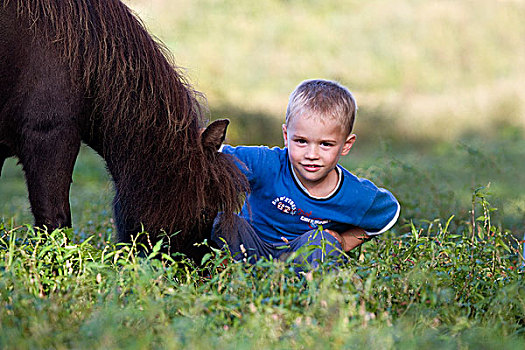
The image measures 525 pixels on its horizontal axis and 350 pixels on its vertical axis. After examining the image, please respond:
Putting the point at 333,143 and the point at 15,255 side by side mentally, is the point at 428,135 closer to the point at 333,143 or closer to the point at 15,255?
the point at 333,143

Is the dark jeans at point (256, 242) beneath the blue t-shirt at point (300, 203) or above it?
beneath

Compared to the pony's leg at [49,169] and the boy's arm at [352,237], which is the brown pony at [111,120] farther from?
the boy's arm at [352,237]

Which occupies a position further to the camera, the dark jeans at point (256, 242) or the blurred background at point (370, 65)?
the blurred background at point (370, 65)

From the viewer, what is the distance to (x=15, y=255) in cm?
333

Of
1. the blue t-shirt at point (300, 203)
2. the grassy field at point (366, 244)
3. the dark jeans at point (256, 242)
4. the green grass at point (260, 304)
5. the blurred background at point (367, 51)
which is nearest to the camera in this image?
the green grass at point (260, 304)

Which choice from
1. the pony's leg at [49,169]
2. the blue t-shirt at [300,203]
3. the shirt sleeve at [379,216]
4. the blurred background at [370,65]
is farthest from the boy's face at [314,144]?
the blurred background at [370,65]

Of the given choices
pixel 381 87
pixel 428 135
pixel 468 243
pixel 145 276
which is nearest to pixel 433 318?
pixel 468 243

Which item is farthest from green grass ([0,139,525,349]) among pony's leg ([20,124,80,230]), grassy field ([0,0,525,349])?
pony's leg ([20,124,80,230])

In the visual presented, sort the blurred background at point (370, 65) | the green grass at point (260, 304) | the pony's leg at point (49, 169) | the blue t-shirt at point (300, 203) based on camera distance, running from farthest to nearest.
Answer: the blurred background at point (370, 65) < the blue t-shirt at point (300, 203) < the pony's leg at point (49, 169) < the green grass at point (260, 304)

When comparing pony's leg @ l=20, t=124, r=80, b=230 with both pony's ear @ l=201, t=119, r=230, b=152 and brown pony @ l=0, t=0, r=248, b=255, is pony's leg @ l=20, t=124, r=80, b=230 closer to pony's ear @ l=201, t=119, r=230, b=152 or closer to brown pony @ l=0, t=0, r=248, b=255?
brown pony @ l=0, t=0, r=248, b=255

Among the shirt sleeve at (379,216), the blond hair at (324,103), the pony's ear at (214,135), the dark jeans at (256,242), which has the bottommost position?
the dark jeans at (256,242)

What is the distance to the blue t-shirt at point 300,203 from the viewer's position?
4090 millimetres

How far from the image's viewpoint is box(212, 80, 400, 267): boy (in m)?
3.90

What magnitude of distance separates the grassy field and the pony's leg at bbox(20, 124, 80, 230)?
0.54 feet
